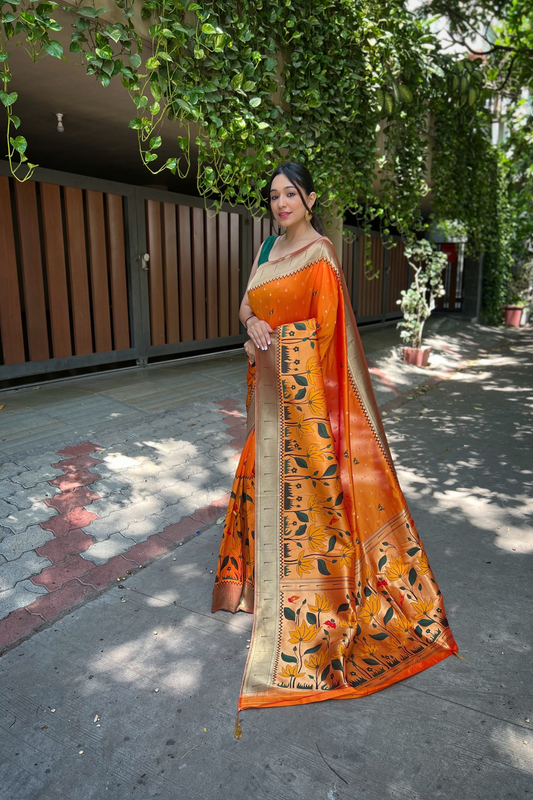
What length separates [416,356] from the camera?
340 inches

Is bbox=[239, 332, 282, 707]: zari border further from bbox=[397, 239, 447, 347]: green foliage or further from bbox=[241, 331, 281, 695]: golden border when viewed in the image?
bbox=[397, 239, 447, 347]: green foliage

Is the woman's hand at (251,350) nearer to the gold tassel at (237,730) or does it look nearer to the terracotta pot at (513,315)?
the gold tassel at (237,730)

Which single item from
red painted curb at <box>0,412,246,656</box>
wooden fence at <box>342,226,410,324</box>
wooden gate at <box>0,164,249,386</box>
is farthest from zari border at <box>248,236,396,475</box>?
wooden fence at <box>342,226,410,324</box>

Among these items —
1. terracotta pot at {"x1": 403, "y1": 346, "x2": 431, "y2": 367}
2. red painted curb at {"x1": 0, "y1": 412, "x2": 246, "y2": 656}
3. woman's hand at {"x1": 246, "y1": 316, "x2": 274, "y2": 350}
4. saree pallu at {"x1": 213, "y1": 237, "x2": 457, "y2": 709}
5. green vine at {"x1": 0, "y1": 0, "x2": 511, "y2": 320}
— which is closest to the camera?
saree pallu at {"x1": 213, "y1": 237, "x2": 457, "y2": 709}

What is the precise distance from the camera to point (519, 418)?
595 cm

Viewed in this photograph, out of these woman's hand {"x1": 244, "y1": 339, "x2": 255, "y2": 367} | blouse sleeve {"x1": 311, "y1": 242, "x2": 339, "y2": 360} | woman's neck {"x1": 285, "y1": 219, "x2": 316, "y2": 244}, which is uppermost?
woman's neck {"x1": 285, "y1": 219, "x2": 316, "y2": 244}

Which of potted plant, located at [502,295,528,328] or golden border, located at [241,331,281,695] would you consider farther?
potted plant, located at [502,295,528,328]

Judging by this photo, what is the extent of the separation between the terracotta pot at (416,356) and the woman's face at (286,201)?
6.62 metres

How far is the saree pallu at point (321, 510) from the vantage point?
2.20 meters

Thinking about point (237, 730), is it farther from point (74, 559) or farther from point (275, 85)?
point (275, 85)

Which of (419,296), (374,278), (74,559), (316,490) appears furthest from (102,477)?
(374,278)

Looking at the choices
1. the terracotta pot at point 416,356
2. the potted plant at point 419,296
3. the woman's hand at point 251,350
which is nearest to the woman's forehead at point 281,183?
the woman's hand at point 251,350

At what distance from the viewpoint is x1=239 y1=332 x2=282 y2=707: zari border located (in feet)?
7.30

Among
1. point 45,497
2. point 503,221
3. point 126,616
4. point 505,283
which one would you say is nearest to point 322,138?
point 45,497
